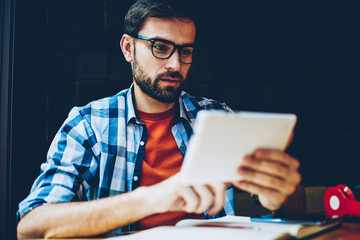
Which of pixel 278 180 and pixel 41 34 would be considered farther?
pixel 41 34

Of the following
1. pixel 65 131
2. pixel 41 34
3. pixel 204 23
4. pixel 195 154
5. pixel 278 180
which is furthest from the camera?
pixel 204 23

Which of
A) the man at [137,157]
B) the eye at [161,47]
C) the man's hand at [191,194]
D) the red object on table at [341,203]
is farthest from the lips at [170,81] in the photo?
the red object on table at [341,203]

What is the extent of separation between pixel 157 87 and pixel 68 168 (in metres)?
0.52

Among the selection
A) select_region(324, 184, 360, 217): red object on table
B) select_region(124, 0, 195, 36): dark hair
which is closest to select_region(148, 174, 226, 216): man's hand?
select_region(324, 184, 360, 217): red object on table

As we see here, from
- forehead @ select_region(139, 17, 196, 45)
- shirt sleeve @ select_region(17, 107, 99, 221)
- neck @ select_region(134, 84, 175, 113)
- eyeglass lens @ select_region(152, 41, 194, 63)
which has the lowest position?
shirt sleeve @ select_region(17, 107, 99, 221)

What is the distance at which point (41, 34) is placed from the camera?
1.75m

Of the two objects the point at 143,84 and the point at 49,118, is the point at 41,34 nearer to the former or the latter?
the point at 49,118

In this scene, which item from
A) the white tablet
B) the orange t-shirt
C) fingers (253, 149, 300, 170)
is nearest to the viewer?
the white tablet

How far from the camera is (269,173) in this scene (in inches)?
29.1

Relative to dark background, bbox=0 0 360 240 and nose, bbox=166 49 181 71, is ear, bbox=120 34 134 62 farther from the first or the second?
dark background, bbox=0 0 360 240

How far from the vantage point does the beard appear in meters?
1.36

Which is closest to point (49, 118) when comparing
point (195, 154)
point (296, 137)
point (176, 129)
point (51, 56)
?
point (51, 56)

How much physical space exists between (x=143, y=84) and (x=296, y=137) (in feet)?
4.13

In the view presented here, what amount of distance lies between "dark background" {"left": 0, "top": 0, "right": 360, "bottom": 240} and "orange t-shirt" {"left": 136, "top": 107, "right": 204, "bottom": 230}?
1.98ft
